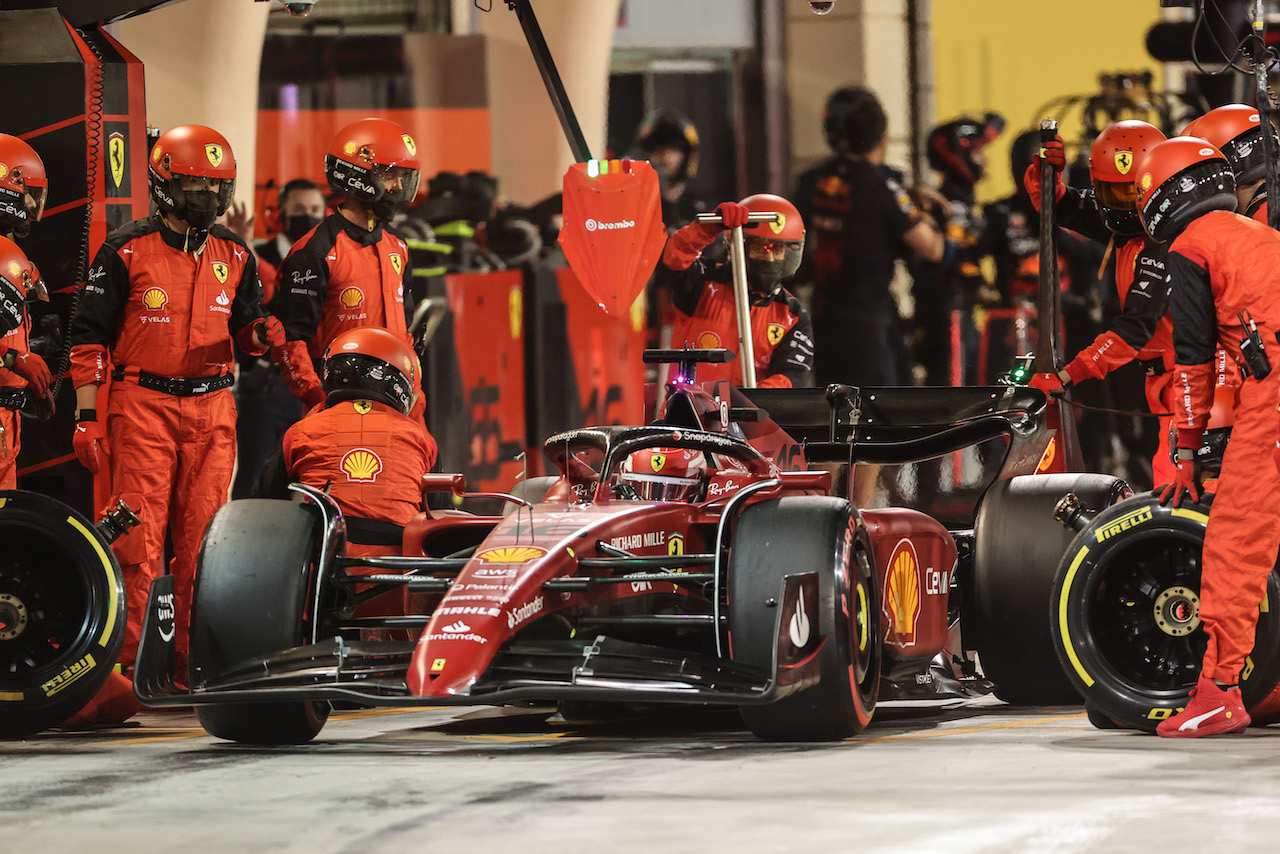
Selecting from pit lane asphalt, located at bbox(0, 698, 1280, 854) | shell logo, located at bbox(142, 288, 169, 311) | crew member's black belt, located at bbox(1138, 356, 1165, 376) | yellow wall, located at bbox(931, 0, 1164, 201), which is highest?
yellow wall, located at bbox(931, 0, 1164, 201)

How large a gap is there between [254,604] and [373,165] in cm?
325

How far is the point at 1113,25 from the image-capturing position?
41.5ft

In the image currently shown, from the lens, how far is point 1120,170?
8.64 m

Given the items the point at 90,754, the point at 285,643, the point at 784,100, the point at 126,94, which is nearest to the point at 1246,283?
the point at 285,643

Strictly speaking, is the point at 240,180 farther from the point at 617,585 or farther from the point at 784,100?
the point at 617,585

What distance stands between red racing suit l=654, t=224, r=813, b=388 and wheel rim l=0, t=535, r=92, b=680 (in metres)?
3.73

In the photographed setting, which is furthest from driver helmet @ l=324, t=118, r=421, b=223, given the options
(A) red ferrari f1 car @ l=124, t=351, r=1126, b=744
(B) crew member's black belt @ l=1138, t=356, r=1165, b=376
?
(B) crew member's black belt @ l=1138, t=356, r=1165, b=376

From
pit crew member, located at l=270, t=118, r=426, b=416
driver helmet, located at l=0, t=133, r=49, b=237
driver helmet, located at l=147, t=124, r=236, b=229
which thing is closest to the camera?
driver helmet, located at l=0, t=133, r=49, b=237

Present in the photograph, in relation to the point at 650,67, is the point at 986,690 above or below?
below

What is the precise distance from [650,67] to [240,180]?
275cm

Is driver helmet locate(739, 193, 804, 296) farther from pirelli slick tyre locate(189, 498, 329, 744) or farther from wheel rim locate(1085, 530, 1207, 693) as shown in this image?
pirelli slick tyre locate(189, 498, 329, 744)

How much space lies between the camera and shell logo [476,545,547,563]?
6.02m

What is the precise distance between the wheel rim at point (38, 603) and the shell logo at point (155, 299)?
1434 mm

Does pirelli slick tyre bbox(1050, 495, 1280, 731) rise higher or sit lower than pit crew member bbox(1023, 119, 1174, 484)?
lower
